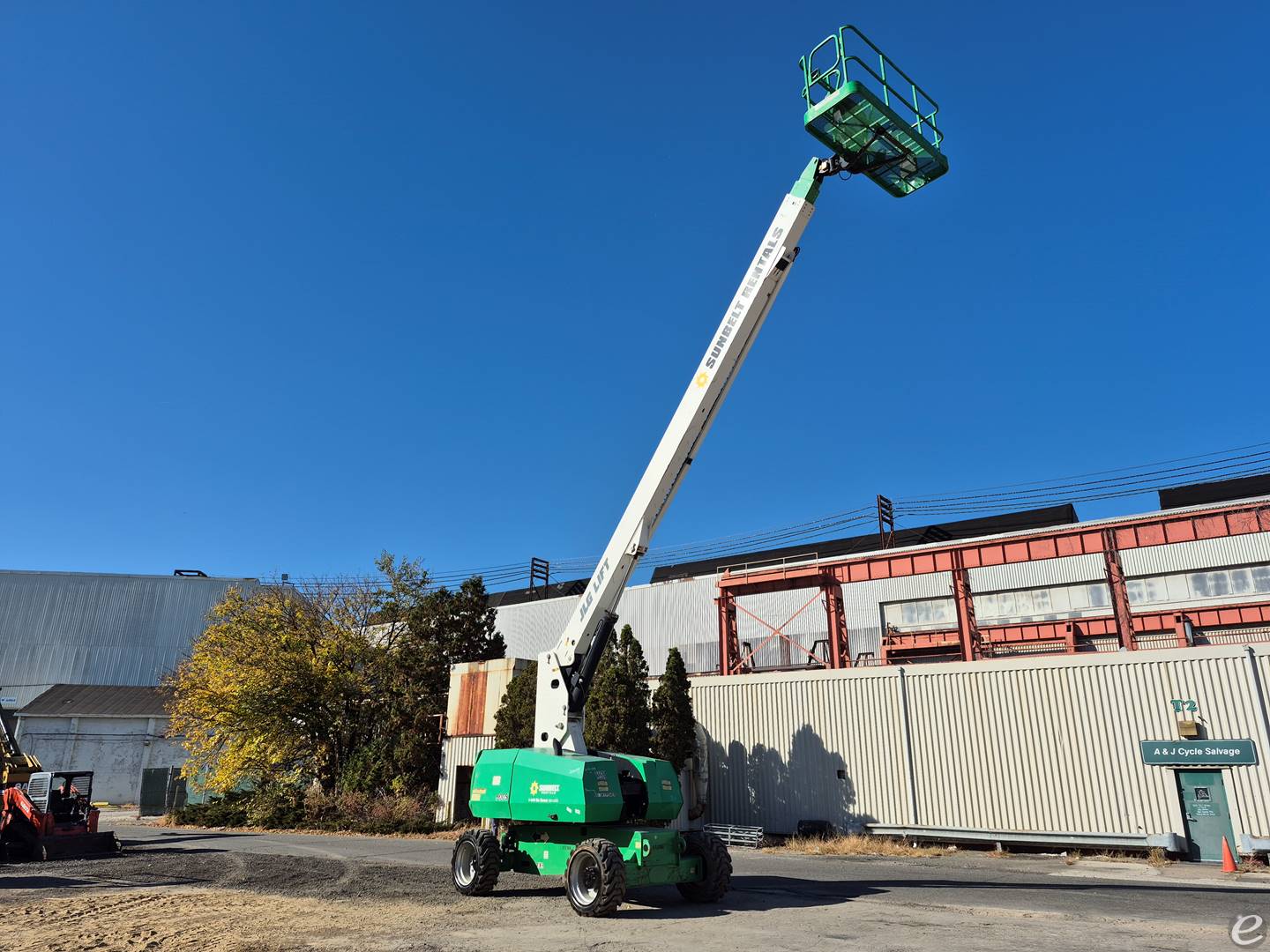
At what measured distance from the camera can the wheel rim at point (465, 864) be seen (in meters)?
13.6

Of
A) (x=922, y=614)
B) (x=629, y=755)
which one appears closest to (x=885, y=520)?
(x=922, y=614)

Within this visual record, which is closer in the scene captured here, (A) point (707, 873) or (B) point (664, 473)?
(A) point (707, 873)

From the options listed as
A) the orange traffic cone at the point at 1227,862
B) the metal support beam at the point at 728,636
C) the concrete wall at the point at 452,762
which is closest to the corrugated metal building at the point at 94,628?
the concrete wall at the point at 452,762

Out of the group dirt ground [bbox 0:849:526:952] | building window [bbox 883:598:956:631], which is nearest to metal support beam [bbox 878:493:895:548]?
building window [bbox 883:598:956:631]

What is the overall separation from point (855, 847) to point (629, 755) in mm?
11408

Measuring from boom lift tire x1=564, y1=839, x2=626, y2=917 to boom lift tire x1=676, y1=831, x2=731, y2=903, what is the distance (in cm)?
151

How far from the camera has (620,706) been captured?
25219mm

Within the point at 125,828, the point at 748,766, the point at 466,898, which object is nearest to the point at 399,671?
the point at 125,828

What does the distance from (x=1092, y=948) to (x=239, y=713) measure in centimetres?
3069

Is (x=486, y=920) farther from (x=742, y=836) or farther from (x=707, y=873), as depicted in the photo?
(x=742, y=836)

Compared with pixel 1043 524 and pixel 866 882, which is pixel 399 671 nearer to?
Answer: pixel 866 882

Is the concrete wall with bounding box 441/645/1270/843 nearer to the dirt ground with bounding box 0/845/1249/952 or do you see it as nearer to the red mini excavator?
the dirt ground with bounding box 0/845/1249/952

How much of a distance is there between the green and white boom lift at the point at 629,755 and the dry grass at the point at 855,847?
9.77 meters
